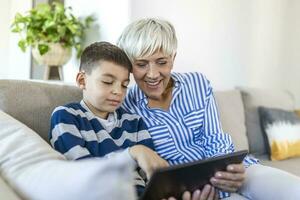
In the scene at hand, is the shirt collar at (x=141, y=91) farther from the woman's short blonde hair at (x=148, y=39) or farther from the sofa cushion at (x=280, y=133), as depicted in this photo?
the sofa cushion at (x=280, y=133)

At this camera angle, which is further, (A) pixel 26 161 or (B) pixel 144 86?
(B) pixel 144 86

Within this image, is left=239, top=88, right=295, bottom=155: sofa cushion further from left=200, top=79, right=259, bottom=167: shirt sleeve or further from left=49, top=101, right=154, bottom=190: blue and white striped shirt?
left=49, top=101, right=154, bottom=190: blue and white striped shirt

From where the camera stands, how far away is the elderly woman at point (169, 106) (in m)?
1.17

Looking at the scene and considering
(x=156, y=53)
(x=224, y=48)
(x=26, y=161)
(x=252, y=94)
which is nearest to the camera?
(x=26, y=161)

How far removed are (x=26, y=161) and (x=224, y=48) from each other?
2048mm

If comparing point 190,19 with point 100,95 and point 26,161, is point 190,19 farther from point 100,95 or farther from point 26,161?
point 26,161

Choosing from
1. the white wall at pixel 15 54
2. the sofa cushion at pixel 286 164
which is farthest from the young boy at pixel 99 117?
the white wall at pixel 15 54

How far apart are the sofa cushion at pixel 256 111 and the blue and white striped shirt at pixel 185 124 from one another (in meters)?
0.87

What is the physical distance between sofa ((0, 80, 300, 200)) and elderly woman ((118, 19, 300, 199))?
216 millimetres

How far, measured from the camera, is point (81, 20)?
2.31m

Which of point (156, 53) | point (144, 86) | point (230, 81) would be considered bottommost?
point (230, 81)

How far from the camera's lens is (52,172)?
573mm

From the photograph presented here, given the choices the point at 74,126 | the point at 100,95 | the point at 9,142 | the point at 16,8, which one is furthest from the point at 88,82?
the point at 16,8

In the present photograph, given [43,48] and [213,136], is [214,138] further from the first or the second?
[43,48]
